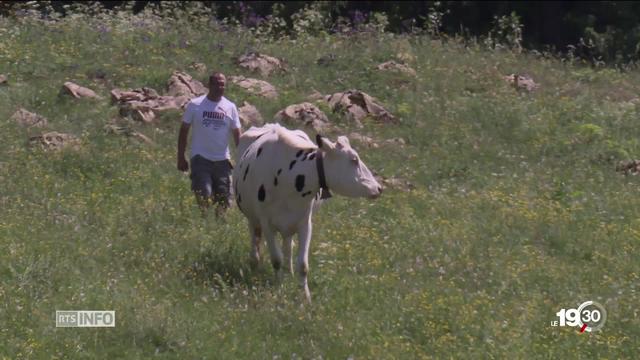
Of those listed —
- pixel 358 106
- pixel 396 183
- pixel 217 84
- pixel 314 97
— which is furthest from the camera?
pixel 314 97

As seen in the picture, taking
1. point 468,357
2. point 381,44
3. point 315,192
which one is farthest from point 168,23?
point 468,357

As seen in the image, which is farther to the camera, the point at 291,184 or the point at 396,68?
the point at 396,68

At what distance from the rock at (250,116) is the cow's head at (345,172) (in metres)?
8.07

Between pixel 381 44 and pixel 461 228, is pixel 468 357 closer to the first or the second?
pixel 461 228

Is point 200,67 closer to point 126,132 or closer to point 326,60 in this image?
point 326,60

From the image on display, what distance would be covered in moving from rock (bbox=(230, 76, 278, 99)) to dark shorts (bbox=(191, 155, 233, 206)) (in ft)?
23.9

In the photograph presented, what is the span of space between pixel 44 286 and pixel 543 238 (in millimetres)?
6545

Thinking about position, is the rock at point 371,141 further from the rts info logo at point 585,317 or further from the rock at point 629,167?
the rts info logo at point 585,317

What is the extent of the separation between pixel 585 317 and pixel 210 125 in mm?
5299

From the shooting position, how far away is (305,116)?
68.2ft

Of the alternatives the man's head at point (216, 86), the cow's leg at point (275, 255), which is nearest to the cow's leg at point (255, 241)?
the cow's leg at point (275, 255)

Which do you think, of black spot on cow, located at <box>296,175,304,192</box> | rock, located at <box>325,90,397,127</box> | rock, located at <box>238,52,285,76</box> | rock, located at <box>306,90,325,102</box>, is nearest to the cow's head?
black spot on cow, located at <box>296,175,304,192</box>

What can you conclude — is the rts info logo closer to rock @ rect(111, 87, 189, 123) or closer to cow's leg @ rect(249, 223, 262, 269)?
cow's leg @ rect(249, 223, 262, 269)

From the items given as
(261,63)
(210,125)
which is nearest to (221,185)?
(210,125)
